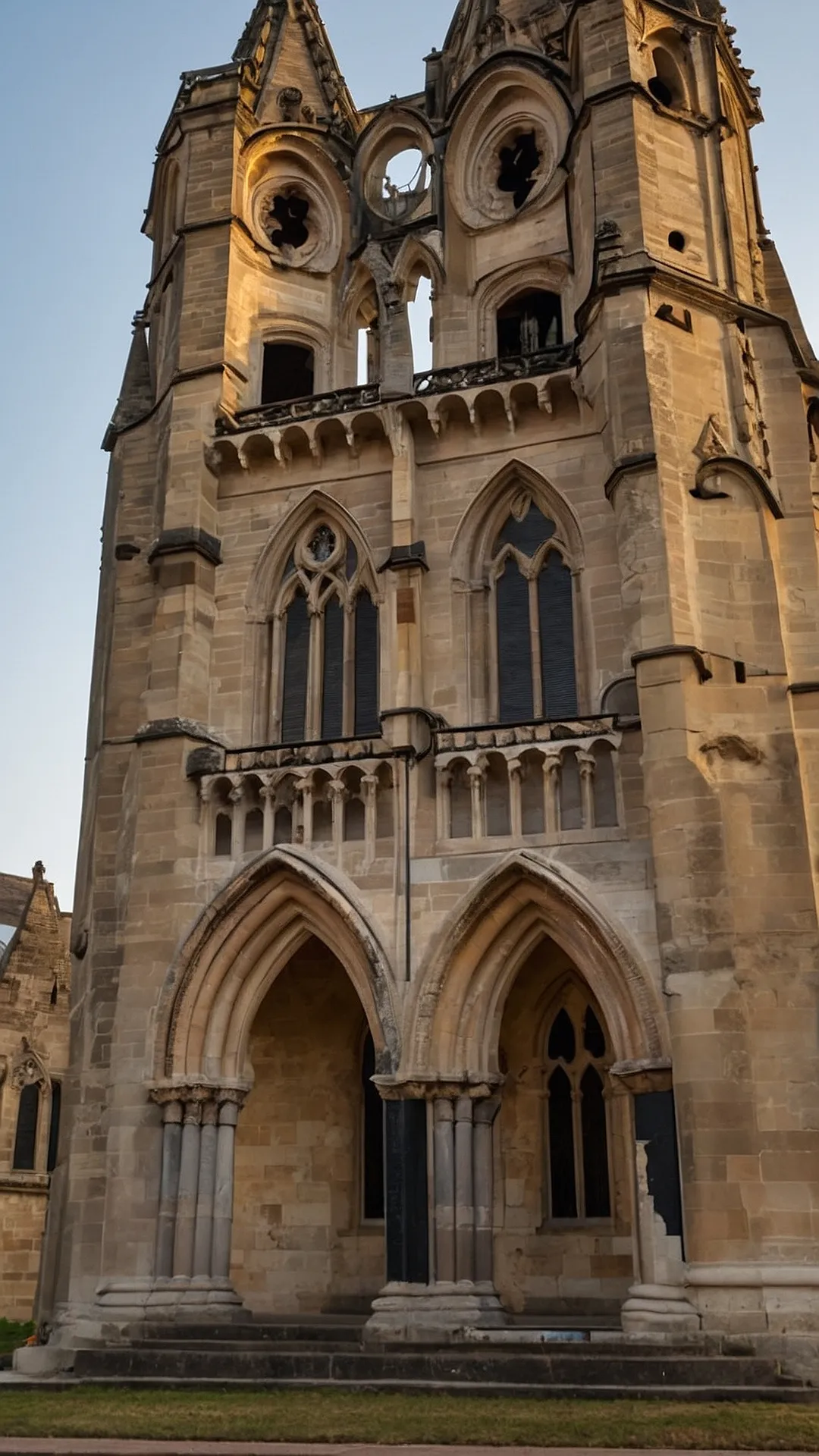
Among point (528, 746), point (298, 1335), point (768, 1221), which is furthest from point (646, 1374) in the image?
point (528, 746)

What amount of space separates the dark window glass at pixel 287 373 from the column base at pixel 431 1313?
48.1 feet

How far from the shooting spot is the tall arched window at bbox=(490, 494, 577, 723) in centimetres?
1895

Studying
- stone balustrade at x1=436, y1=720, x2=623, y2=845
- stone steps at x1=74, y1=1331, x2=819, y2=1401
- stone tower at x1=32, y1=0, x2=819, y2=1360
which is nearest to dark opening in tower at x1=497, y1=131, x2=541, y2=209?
stone tower at x1=32, y1=0, x2=819, y2=1360

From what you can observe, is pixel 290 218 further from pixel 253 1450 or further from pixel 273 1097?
pixel 253 1450

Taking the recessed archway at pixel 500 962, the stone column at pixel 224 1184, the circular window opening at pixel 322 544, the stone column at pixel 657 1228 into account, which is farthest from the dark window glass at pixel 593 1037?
the circular window opening at pixel 322 544

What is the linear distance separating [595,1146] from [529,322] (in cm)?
1256

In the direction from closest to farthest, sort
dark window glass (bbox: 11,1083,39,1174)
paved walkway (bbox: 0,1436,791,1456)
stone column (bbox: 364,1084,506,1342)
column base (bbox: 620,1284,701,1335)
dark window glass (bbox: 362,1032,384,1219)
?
paved walkway (bbox: 0,1436,791,1456)
column base (bbox: 620,1284,701,1335)
stone column (bbox: 364,1084,506,1342)
dark window glass (bbox: 362,1032,384,1219)
dark window glass (bbox: 11,1083,39,1174)

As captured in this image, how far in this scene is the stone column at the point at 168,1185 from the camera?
661 inches

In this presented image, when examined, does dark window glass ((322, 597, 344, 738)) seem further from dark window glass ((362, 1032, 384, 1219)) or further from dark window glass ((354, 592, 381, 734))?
dark window glass ((362, 1032, 384, 1219))

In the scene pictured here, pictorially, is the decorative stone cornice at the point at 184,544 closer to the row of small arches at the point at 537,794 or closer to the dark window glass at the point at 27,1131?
the row of small arches at the point at 537,794

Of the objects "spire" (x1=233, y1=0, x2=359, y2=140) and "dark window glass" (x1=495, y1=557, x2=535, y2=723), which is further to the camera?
"spire" (x1=233, y1=0, x2=359, y2=140)

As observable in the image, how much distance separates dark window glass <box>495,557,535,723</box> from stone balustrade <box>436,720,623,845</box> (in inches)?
41.5

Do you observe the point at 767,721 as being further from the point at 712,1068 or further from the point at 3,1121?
the point at 3,1121

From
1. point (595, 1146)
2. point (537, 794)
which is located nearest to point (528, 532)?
point (537, 794)
